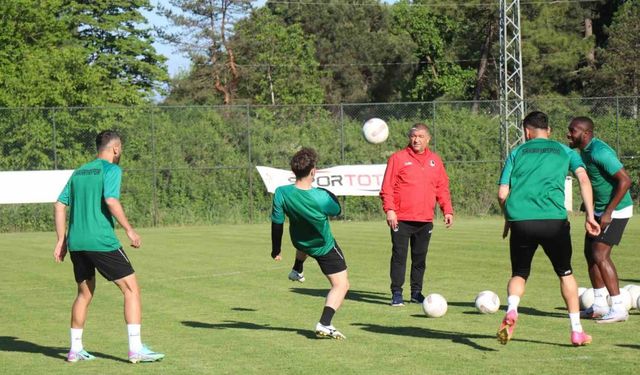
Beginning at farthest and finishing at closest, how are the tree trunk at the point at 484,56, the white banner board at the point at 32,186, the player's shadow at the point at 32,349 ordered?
the tree trunk at the point at 484,56 → the white banner board at the point at 32,186 → the player's shadow at the point at 32,349

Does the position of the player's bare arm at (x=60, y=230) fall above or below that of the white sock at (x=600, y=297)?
above

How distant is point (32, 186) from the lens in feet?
93.0

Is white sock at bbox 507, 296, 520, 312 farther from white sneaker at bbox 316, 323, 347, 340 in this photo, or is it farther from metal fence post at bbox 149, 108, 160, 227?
metal fence post at bbox 149, 108, 160, 227

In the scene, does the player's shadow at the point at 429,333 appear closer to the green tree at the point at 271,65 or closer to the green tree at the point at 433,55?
the green tree at the point at 271,65

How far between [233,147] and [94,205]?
2487cm

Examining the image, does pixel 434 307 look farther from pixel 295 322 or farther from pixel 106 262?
pixel 106 262

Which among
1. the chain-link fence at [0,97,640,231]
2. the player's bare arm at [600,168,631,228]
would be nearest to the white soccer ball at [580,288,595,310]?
the player's bare arm at [600,168,631,228]

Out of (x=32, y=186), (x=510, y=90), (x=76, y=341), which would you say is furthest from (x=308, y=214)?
(x=510, y=90)

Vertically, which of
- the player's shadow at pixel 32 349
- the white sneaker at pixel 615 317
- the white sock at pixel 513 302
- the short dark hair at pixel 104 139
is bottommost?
the player's shadow at pixel 32 349

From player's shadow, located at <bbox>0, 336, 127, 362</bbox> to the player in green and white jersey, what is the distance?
482 centimetres

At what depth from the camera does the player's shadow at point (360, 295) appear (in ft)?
40.8

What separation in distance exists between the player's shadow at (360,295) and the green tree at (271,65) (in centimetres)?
5427

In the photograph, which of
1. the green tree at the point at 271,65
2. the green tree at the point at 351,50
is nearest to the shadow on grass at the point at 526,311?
the green tree at the point at 271,65

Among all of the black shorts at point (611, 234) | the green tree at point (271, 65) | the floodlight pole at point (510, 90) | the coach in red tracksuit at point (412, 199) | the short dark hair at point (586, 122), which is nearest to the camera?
the short dark hair at point (586, 122)
